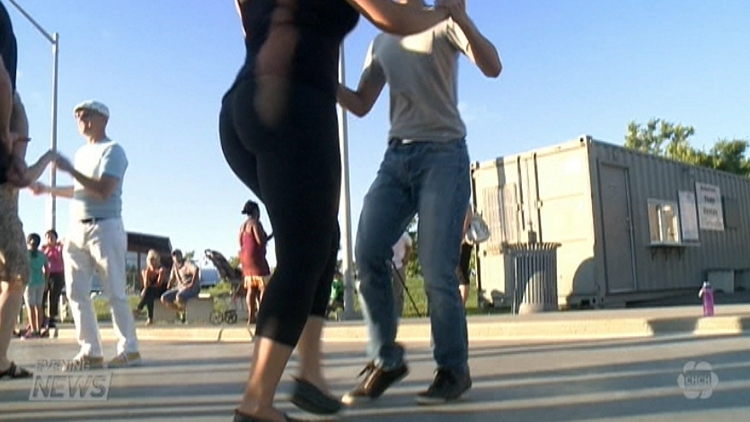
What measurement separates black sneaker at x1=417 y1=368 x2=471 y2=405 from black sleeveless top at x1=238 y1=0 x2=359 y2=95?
128 cm

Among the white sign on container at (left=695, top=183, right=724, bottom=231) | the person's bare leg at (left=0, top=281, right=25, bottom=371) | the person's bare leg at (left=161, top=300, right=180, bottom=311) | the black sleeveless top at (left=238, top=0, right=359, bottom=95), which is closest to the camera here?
the black sleeveless top at (left=238, top=0, right=359, bottom=95)

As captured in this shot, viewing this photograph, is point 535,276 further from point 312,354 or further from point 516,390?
point 312,354

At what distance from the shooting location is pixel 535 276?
12047 millimetres

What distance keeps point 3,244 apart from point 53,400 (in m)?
0.90

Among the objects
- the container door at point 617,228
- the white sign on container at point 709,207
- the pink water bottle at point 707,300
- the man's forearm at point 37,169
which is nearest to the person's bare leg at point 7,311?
the man's forearm at point 37,169

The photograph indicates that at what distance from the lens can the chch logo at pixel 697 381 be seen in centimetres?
296

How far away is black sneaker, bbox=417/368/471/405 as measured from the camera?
9.84 ft

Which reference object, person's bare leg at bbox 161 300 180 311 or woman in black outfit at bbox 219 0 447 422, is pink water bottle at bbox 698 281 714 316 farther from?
person's bare leg at bbox 161 300 180 311

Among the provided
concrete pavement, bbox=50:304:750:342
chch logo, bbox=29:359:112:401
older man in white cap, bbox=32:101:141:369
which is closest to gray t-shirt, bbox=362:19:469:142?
chch logo, bbox=29:359:112:401

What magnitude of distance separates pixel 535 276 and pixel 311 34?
10.1m

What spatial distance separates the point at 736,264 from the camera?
1827cm

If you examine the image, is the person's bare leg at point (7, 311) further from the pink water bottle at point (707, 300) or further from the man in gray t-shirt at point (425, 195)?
the pink water bottle at point (707, 300)

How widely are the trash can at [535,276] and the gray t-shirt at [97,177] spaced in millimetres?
7979

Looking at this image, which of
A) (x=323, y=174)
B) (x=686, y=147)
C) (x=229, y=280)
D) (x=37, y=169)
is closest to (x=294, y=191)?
(x=323, y=174)
